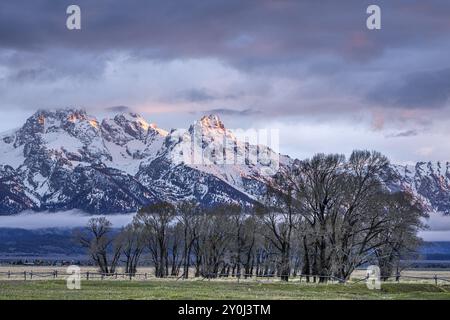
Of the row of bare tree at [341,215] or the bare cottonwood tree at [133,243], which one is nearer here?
the row of bare tree at [341,215]

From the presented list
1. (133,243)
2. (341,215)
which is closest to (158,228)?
(133,243)

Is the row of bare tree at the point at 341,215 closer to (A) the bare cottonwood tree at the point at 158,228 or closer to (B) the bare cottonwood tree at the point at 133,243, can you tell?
(A) the bare cottonwood tree at the point at 158,228

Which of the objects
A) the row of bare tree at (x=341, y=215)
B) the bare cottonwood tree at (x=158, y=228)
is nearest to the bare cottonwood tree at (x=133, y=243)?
the bare cottonwood tree at (x=158, y=228)

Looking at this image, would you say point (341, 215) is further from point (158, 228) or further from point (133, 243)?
point (133, 243)

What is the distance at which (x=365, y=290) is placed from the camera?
7556 cm

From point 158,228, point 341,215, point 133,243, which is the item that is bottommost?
point 133,243

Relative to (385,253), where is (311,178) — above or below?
above

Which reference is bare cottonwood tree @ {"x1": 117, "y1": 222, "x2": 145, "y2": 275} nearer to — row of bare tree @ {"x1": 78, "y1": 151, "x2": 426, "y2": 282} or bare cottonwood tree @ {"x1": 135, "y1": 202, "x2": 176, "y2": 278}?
bare cottonwood tree @ {"x1": 135, "y1": 202, "x2": 176, "y2": 278}

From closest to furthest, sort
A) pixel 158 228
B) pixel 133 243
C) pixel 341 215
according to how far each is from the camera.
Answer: pixel 341 215, pixel 158 228, pixel 133 243

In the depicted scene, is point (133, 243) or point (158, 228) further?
point (133, 243)

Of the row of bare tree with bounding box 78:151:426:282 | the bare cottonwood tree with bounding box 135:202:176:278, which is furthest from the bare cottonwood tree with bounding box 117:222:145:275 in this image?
the row of bare tree with bounding box 78:151:426:282
